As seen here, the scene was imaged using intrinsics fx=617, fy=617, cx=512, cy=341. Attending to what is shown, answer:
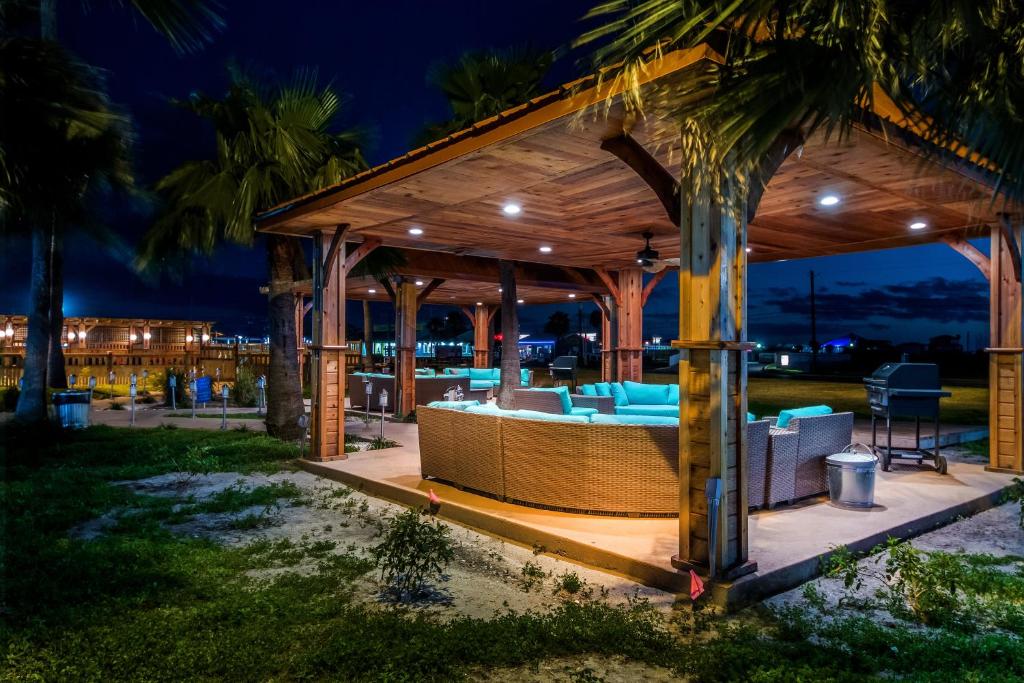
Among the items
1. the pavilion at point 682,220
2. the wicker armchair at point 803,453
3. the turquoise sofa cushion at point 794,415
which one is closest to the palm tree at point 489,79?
the pavilion at point 682,220

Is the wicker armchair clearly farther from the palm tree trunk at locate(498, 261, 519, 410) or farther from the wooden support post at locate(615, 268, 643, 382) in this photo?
the wooden support post at locate(615, 268, 643, 382)

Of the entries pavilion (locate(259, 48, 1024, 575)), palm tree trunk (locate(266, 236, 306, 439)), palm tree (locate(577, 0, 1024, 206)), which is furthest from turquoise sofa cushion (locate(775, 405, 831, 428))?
palm tree trunk (locate(266, 236, 306, 439))

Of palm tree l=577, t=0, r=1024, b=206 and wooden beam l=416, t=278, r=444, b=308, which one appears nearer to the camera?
palm tree l=577, t=0, r=1024, b=206

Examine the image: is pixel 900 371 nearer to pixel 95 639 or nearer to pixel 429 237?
pixel 429 237

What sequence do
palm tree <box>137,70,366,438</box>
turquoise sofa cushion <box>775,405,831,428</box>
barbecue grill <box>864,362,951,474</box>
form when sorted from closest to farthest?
turquoise sofa cushion <box>775,405,831,428</box> → barbecue grill <box>864,362,951,474</box> → palm tree <box>137,70,366,438</box>

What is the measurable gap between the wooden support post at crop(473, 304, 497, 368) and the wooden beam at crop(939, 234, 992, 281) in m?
13.4

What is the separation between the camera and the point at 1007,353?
7512 millimetres

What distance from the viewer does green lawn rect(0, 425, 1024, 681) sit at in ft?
9.19

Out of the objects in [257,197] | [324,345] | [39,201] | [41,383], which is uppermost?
[257,197]

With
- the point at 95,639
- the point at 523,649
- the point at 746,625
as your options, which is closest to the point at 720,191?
the point at 746,625

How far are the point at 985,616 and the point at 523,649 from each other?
8.78ft

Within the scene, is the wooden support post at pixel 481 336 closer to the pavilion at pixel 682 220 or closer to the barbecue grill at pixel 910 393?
the pavilion at pixel 682 220

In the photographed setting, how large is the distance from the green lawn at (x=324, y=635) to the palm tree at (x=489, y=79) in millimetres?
9473

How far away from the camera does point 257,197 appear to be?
855 cm
